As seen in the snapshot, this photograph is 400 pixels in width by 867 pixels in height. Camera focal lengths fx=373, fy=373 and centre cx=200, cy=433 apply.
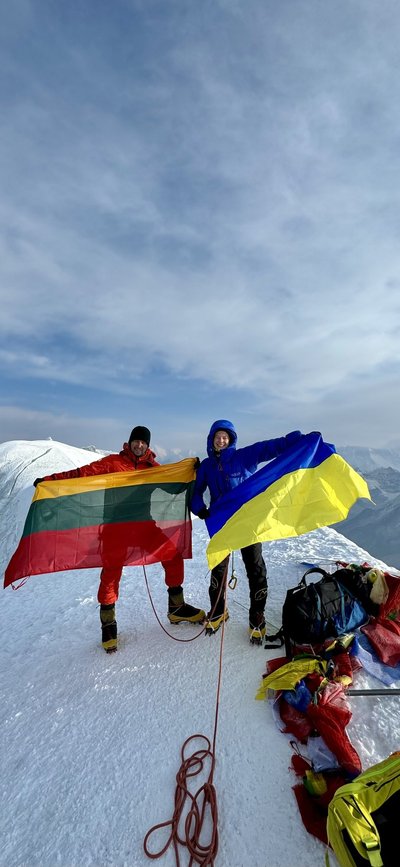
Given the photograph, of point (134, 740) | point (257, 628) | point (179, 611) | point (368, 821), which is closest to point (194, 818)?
point (134, 740)

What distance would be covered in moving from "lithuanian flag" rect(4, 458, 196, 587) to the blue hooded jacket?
0.50 m

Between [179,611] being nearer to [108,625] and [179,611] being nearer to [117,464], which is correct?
[108,625]

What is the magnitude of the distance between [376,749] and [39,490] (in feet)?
15.3

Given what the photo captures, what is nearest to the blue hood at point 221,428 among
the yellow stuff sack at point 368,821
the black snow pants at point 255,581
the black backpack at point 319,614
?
the black snow pants at point 255,581

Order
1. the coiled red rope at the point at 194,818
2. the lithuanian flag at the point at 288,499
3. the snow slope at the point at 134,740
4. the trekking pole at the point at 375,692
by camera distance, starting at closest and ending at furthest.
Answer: the coiled red rope at the point at 194,818 → the snow slope at the point at 134,740 → the trekking pole at the point at 375,692 → the lithuanian flag at the point at 288,499

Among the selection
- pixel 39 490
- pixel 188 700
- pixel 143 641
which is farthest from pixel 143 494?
pixel 188 700

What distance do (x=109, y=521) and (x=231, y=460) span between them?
6.49ft

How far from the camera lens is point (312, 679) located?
3.47 meters

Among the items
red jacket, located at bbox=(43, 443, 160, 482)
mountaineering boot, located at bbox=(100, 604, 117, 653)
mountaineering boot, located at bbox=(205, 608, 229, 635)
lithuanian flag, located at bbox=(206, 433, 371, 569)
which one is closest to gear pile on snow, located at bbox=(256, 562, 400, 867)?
lithuanian flag, located at bbox=(206, 433, 371, 569)

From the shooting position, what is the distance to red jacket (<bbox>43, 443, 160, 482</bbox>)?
541 centimetres

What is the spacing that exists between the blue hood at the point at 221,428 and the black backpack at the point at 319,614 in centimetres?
199

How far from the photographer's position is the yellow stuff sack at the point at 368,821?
1.95 metres

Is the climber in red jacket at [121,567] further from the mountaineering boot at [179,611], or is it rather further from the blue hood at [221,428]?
the blue hood at [221,428]

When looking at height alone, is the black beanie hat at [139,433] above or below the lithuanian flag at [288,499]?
above
